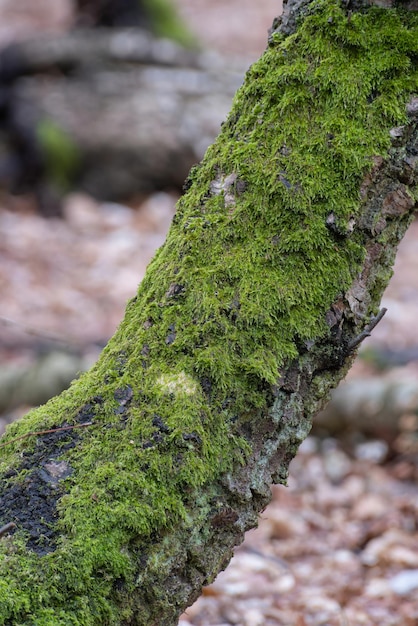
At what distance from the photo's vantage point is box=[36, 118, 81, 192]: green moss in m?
7.18

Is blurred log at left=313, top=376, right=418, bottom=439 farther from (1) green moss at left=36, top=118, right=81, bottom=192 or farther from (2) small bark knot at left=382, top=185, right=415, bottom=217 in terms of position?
(1) green moss at left=36, top=118, right=81, bottom=192

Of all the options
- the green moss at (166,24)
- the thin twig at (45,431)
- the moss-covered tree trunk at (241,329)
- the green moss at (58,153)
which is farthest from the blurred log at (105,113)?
the thin twig at (45,431)

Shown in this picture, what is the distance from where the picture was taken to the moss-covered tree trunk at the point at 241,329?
142 cm

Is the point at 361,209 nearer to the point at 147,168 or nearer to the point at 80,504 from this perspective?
the point at 80,504

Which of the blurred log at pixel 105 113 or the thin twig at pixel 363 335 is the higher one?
the blurred log at pixel 105 113

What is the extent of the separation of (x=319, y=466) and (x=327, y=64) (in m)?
3.00

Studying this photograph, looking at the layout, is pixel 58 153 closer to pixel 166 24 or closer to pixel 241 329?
pixel 166 24

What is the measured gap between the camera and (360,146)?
1.56 meters

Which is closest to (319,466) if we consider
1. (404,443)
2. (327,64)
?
(404,443)

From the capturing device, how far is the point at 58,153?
23.7 feet

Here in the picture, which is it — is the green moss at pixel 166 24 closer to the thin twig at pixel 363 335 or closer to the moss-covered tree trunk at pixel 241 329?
the moss-covered tree trunk at pixel 241 329

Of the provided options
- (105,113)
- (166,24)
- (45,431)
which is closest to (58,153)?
(105,113)

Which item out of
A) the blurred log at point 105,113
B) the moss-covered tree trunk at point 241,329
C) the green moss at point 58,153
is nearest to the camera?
the moss-covered tree trunk at point 241,329

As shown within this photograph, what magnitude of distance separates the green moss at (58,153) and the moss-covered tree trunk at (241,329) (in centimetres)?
588
